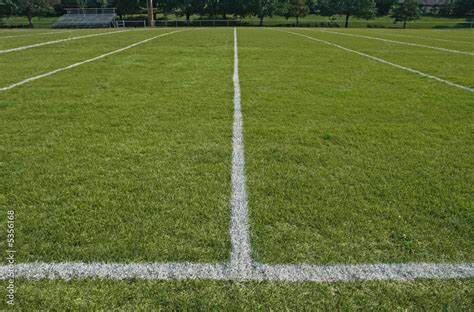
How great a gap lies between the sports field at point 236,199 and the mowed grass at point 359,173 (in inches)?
0.7

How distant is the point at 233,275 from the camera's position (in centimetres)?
225

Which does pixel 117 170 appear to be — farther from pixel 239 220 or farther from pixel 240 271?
pixel 240 271

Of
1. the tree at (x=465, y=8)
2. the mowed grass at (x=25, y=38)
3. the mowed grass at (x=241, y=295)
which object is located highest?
the tree at (x=465, y=8)

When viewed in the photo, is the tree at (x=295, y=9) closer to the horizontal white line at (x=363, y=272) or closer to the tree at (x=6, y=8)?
the tree at (x=6, y=8)

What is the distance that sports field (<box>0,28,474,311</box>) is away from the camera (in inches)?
84.7

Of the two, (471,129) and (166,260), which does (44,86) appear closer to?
(166,260)

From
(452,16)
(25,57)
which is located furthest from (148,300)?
(452,16)

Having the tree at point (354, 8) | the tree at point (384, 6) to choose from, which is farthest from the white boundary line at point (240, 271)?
the tree at point (384, 6)

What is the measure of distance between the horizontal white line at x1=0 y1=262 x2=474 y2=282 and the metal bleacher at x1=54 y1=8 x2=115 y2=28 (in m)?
53.7

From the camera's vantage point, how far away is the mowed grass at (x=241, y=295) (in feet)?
6.54

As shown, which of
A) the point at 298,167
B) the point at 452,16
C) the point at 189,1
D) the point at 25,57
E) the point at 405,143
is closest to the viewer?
the point at 298,167

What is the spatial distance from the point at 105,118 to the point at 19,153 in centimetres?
145

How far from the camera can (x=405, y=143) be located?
4.50 metres

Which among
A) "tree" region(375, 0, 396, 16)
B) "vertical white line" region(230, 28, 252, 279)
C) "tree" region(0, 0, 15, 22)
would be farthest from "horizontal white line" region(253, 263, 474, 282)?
"tree" region(375, 0, 396, 16)
